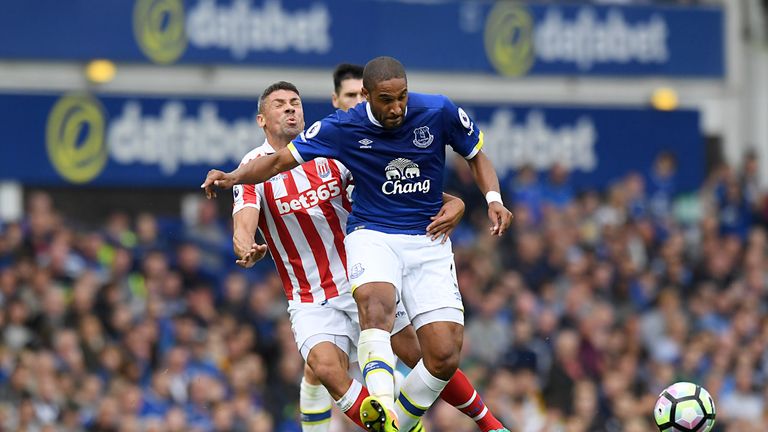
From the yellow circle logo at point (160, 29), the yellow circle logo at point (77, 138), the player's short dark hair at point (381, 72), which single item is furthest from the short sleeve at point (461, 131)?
the yellow circle logo at point (160, 29)

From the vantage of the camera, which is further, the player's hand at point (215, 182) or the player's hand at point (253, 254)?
the player's hand at point (253, 254)

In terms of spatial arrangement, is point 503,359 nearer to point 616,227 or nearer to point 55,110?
point 616,227

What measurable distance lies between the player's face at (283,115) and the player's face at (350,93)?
59 centimetres

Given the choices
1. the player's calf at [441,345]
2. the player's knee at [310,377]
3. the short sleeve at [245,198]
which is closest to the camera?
the player's calf at [441,345]

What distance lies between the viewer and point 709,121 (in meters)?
24.2

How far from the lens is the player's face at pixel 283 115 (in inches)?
399

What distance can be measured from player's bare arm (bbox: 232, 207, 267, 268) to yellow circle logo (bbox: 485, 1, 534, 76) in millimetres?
12942

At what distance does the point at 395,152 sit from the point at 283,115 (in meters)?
1.10

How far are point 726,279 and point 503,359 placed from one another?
199 inches

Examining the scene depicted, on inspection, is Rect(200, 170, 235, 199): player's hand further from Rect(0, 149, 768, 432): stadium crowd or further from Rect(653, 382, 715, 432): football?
Rect(0, 149, 768, 432): stadium crowd

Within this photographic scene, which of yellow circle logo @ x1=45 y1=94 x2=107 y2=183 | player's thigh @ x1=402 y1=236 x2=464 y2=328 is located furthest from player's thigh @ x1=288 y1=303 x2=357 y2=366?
yellow circle logo @ x1=45 y1=94 x2=107 y2=183

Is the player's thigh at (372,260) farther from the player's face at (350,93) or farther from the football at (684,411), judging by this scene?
the football at (684,411)

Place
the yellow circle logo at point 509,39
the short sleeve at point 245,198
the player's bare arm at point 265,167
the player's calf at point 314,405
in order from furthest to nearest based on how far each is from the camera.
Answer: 1. the yellow circle logo at point 509,39
2. the player's calf at point 314,405
3. the short sleeve at point 245,198
4. the player's bare arm at point 265,167

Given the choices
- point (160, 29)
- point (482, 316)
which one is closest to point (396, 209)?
point (482, 316)
